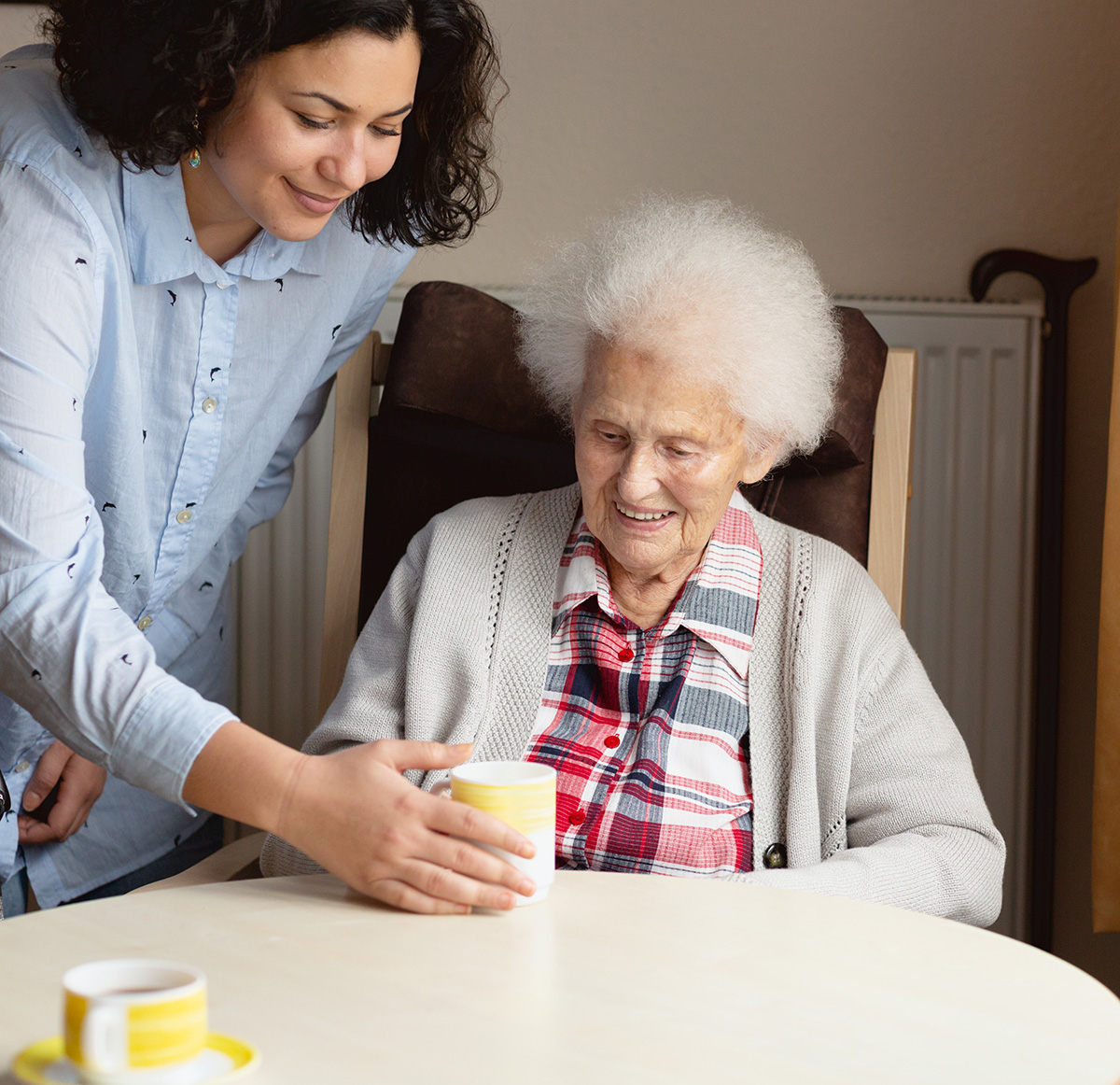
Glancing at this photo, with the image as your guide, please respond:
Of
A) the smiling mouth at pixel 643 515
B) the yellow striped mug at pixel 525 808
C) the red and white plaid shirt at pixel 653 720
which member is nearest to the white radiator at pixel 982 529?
the red and white plaid shirt at pixel 653 720

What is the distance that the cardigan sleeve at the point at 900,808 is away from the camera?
46.1 inches

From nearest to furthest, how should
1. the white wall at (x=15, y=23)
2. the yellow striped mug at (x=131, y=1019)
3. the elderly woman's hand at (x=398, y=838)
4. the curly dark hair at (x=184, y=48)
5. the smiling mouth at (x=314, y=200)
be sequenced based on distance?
the yellow striped mug at (x=131, y=1019)
the elderly woman's hand at (x=398, y=838)
the curly dark hair at (x=184, y=48)
the smiling mouth at (x=314, y=200)
the white wall at (x=15, y=23)

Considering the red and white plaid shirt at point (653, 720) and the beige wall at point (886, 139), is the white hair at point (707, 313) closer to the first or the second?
the red and white plaid shirt at point (653, 720)

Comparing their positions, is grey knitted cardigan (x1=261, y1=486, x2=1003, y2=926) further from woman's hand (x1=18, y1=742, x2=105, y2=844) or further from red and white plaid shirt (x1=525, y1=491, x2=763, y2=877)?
woman's hand (x1=18, y1=742, x2=105, y2=844)

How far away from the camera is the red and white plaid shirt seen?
1312mm

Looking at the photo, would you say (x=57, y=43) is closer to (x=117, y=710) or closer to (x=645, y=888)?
(x=117, y=710)

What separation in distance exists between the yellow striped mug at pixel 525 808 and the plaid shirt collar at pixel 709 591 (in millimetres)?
452

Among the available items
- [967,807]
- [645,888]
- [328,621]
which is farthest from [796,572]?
[328,621]

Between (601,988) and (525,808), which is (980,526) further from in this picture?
(601,988)

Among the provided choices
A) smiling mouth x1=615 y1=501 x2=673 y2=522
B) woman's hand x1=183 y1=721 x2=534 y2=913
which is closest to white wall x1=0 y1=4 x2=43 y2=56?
smiling mouth x1=615 y1=501 x2=673 y2=522

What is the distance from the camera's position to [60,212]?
114 centimetres

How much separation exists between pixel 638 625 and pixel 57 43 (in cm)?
87

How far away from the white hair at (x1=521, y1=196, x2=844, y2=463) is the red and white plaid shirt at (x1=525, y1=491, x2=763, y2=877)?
19 cm

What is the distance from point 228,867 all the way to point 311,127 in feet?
2.47
